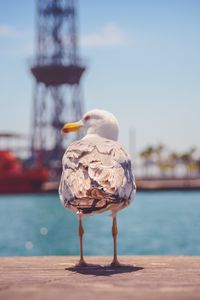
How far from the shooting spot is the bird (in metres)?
6.02

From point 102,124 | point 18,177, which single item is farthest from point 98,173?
point 18,177

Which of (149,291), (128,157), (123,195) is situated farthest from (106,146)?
(149,291)

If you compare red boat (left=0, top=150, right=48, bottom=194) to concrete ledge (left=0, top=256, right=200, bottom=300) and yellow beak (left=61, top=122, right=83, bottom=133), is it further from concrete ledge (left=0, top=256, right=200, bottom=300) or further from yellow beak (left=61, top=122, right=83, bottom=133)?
concrete ledge (left=0, top=256, right=200, bottom=300)

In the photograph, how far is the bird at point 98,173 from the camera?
6.02 metres

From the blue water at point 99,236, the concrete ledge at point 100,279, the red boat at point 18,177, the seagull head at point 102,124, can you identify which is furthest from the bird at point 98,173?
the red boat at point 18,177

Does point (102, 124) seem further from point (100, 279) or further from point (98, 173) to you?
point (100, 279)

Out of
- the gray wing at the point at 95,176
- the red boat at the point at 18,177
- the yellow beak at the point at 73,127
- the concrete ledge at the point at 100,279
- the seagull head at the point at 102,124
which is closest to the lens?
the concrete ledge at the point at 100,279

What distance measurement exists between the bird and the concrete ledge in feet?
1.69

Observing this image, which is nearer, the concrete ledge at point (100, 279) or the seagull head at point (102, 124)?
the concrete ledge at point (100, 279)

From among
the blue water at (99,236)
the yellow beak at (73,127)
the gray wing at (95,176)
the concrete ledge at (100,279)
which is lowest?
the blue water at (99,236)

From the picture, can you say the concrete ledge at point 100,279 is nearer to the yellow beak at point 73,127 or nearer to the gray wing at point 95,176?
the gray wing at point 95,176

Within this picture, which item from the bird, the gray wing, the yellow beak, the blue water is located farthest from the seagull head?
the blue water

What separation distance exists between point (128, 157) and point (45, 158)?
70789mm

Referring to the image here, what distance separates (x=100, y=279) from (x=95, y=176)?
3.06 ft
